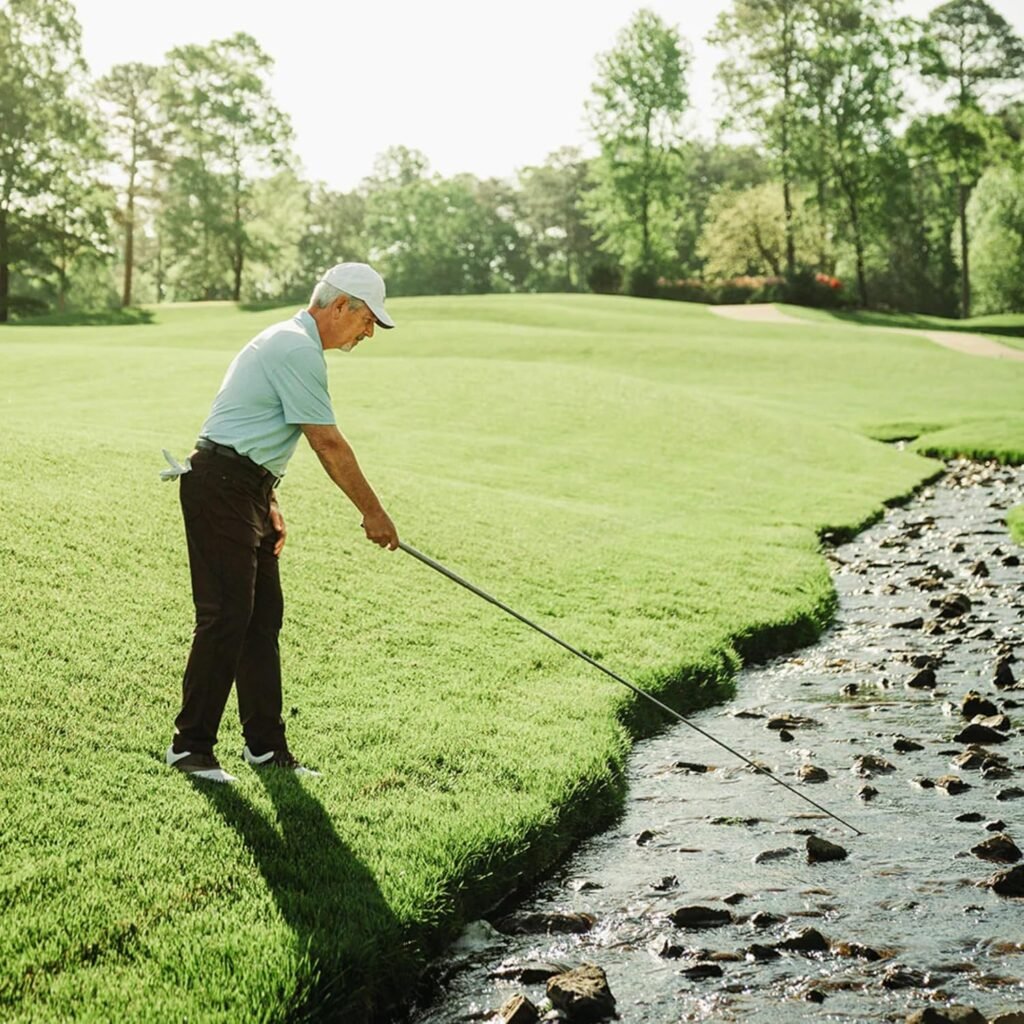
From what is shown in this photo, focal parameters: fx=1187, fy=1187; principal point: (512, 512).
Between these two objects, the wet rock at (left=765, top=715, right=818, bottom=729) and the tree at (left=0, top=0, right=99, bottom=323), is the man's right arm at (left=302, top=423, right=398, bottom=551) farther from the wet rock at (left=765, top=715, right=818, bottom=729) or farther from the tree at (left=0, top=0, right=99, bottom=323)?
the tree at (left=0, top=0, right=99, bottom=323)

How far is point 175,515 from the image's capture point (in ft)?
43.3

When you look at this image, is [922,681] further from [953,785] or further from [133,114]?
[133,114]

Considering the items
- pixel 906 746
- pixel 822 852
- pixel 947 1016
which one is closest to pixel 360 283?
pixel 822 852

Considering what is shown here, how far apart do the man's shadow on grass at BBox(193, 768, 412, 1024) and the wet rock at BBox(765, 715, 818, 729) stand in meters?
4.27

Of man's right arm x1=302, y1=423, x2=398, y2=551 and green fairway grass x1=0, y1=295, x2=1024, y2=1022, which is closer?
green fairway grass x1=0, y1=295, x2=1024, y2=1022

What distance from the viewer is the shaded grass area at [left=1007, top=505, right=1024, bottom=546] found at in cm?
1858

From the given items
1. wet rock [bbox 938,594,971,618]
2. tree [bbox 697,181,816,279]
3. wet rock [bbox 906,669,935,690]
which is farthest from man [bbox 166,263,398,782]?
tree [bbox 697,181,816,279]

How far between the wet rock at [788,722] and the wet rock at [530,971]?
445cm

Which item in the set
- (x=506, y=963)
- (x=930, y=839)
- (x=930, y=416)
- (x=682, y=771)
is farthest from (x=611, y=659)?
(x=930, y=416)

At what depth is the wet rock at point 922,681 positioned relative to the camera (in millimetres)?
10750

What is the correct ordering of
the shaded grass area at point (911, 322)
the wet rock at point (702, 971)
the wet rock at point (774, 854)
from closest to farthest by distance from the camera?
the wet rock at point (702, 971) < the wet rock at point (774, 854) < the shaded grass area at point (911, 322)

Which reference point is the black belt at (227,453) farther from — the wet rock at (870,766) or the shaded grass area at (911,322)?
the shaded grass area at (911,322)

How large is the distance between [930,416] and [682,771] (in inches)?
1139

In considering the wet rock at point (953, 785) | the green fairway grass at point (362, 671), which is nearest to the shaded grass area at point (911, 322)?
the green fairway grass at point (362, 671)
